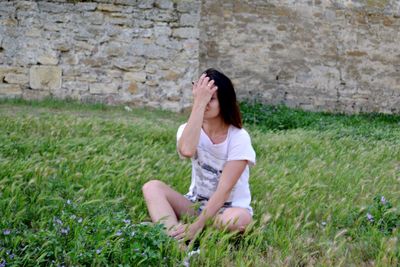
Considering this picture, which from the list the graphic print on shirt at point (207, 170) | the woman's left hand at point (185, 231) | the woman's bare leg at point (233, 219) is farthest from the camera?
the graphic print on shirt at point (207, 170)

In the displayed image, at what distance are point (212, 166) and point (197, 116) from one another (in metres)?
0.38

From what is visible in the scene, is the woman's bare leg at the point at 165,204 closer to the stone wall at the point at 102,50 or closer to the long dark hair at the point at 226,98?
the long dark hair at the point at 226,98

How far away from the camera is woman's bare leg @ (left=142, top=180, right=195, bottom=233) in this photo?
3005 mm

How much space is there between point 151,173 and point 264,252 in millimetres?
1458

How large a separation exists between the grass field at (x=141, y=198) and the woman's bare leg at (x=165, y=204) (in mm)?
167

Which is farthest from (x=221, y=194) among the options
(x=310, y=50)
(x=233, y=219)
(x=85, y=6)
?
(x=310, y=50)

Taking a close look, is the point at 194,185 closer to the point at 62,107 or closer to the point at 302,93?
the point at 62,107

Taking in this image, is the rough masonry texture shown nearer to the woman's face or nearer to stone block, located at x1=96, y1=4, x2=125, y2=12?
stone block, located at x1=96, y1=4, x2=125, y2=12

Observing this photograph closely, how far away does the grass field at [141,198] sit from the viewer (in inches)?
101

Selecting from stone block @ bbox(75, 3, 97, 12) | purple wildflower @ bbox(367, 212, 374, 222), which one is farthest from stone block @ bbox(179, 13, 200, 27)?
purple wildflower @ bbox(367, 212, 374, 222)

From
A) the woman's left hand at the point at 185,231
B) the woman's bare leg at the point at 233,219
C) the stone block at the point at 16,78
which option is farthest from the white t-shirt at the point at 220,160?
the stone block at the point at 16,78

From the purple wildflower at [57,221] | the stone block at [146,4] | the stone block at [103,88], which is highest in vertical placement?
the stone block at [146,4]

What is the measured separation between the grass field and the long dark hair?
67 centimetres

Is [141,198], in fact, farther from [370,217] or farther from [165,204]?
[370,217]
